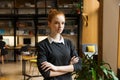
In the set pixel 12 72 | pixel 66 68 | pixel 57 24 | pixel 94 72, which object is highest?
pixel 57 24

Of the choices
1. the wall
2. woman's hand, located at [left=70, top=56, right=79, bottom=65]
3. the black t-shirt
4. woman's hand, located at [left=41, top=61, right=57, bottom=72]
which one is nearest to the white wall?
woman's hand, located at [left=70, top=56, right=79, bottom=65]

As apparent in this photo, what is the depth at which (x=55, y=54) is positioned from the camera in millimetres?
2363

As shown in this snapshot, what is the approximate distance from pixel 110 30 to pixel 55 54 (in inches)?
62.8

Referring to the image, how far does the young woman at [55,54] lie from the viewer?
237 centimetres

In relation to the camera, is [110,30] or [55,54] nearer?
[55,54]

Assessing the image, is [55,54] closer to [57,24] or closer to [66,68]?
[66,68]

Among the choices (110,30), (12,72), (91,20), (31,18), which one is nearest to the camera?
(110,30)

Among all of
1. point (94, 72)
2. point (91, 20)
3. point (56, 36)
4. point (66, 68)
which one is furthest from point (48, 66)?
point (91, 20)

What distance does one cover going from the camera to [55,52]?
7.77ft

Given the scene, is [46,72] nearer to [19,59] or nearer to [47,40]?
[47,40]

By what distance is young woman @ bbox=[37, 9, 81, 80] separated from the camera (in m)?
2.37

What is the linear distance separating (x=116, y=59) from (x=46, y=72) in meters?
1.65

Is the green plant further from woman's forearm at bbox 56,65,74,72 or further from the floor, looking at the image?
the floor

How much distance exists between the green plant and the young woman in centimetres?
104
